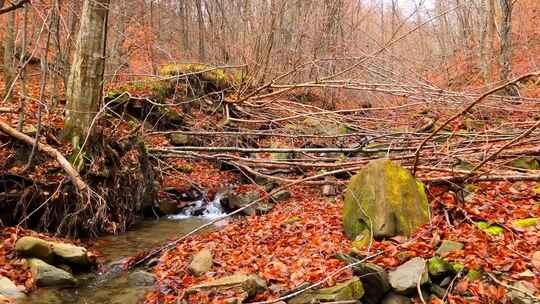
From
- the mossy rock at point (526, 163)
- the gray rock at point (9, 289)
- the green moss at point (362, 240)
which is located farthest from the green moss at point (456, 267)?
the gray rock at point (9, 289)

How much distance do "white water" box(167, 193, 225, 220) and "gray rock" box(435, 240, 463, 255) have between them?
553 centimetres

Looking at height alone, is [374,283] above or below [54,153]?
below

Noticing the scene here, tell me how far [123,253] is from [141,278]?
130 cm

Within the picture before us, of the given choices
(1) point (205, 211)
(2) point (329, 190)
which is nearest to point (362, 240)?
(2) point (329, 190)

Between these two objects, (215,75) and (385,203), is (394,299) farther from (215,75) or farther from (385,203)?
(215,75)

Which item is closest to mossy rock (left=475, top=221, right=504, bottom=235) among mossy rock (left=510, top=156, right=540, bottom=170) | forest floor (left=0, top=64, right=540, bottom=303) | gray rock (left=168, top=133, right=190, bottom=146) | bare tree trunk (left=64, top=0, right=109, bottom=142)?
forest floor (left=0, top=64, right=540, bottom=303)

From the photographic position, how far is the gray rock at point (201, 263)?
571cm

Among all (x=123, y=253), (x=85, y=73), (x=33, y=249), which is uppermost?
(x=85, y=73)

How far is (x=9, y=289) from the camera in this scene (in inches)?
201

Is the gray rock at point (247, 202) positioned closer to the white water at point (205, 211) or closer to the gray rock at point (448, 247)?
the white water at point (205, 211)

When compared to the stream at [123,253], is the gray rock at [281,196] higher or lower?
higher

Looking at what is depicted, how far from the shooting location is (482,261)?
14.2 feet

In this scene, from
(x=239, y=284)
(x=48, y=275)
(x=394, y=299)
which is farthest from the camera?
(x=48, y=275)

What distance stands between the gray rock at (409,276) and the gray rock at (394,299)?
5cm
